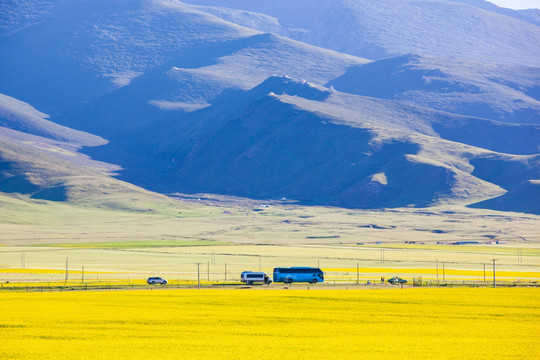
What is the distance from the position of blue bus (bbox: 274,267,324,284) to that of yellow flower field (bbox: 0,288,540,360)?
61.8ft

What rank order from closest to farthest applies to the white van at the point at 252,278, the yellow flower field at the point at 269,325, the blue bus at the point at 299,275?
the yellow flower field at the point at 269,325 → the white van at the point at 252,278 → the blue bus at the point at 299,275

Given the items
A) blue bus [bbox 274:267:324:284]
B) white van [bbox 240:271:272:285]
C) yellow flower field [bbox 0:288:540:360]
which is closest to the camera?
yellow flower field [bbox 0:288:540:360]

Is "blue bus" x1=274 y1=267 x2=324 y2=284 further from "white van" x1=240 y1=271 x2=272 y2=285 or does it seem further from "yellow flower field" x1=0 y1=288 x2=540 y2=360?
"yellow flower field" x1=0 y1=288 x2=540 y2=360

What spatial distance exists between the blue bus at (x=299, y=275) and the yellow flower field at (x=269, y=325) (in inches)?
742

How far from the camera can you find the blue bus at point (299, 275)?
9956 centimetres

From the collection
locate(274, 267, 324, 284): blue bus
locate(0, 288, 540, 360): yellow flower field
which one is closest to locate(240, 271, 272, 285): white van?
locate(274, 267, 324, 284): blue bus

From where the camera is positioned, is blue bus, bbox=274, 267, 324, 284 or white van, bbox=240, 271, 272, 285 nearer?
white van, bbox=240, 271, 272, 285

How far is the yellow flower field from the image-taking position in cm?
4678

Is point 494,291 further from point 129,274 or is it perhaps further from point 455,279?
point 129,274

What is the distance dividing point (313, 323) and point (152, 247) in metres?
129

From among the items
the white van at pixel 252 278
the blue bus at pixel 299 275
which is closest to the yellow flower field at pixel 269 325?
the white van at pixel 252 278

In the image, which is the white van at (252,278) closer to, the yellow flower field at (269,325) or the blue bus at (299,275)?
the blue bus at (299,275)

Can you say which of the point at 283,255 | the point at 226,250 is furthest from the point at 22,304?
the point at 226,250

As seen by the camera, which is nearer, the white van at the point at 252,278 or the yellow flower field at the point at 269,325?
the yellow flower field at the point at 269,325
